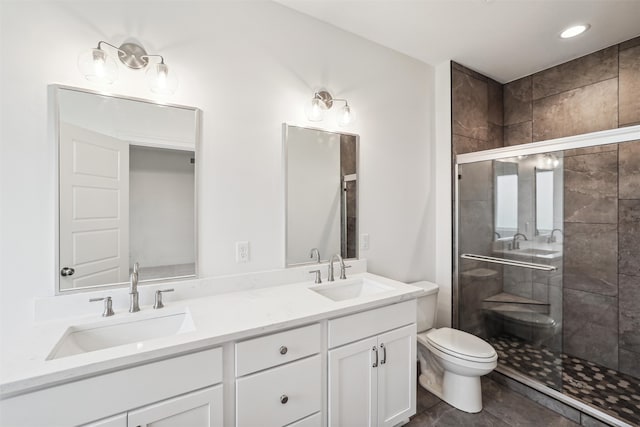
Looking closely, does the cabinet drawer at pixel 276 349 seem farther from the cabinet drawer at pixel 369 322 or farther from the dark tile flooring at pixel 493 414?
the dark tile flooring at pixel 493 414

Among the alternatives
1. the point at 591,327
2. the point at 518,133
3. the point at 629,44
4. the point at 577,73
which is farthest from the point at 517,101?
the point at 591,327

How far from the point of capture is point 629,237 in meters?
2.20

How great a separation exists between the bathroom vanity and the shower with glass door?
1.22m

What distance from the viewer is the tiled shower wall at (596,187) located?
220cm

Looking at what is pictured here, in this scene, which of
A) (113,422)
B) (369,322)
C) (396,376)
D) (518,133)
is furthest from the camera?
(518,133)

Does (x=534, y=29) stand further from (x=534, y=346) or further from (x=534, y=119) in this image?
(x=534, y=346)

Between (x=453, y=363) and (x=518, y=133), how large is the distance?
2361mm

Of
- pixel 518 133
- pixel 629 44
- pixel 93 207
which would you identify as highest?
pixel 629 44

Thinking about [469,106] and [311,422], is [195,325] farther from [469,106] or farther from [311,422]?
[469,106]

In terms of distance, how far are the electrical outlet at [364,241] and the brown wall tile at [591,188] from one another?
1.61 metres

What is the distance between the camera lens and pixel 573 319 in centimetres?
250

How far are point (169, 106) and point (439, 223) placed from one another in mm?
2303

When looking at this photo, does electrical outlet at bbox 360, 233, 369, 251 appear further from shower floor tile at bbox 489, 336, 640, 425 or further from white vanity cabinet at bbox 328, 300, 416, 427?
shower floor tile at bbox 489, 336, 640, 425

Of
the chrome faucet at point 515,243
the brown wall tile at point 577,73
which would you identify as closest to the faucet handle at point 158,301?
the chrome faucet at point 515,243
